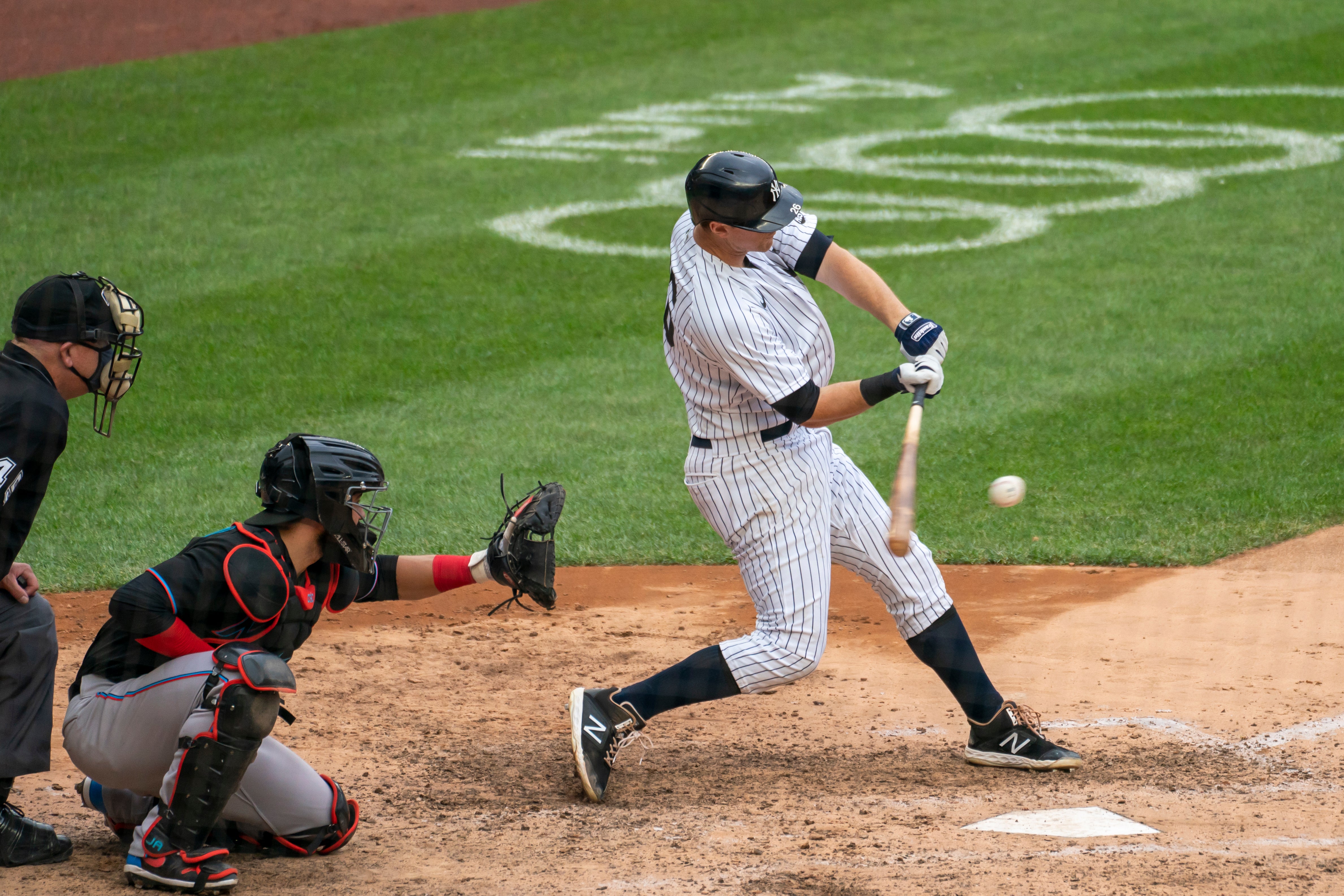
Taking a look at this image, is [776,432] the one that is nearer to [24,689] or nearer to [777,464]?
[777,464]

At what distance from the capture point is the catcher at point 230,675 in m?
3.36

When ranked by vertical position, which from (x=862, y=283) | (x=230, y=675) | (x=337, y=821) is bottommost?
(x=337, y=821)

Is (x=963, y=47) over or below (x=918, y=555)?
over

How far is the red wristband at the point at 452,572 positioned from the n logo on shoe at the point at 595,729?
477 mm

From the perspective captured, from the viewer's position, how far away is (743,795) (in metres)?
3.99

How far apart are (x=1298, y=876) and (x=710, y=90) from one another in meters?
11.8

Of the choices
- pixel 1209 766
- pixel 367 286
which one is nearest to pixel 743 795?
pixel 1209 766

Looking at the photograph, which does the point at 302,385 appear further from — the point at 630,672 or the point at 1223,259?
the point at 1223,259

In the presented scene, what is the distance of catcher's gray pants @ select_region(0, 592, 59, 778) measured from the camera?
139 inches

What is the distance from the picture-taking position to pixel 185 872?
11.1ft

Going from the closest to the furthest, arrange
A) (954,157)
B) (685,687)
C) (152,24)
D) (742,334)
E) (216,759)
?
(216,759) → (742,334) → (685,687) → (954,157) → (152,24)

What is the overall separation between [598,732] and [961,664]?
1000mm

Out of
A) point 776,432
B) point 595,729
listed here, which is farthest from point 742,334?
point 595,729

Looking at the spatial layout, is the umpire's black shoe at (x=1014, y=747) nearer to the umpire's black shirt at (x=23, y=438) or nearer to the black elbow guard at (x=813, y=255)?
the black elbow guard at (x=813, y=255)
